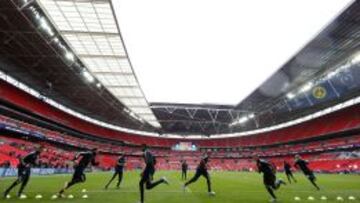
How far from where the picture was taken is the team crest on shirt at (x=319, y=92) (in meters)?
46.3

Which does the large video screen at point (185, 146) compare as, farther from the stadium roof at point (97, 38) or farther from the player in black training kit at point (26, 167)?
the player in black training kit at point (26, 167)

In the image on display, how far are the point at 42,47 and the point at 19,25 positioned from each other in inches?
200

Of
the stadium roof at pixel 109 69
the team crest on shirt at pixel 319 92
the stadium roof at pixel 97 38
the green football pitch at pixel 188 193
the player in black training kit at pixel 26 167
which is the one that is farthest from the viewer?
the team crest on shirt at pixel 319 92

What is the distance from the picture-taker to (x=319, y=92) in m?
47.9

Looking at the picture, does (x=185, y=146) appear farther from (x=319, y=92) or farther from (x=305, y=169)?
(x=305, y=169)

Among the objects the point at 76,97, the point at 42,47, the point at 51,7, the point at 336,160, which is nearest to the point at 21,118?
the point at 76,97

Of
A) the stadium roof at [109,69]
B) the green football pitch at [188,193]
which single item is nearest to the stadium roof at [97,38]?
the stadium roof at [109,69]

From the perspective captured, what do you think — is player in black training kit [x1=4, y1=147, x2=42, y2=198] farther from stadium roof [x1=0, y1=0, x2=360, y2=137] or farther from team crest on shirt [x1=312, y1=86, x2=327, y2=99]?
team crest on shirt [x1=312, y1=86, x2=327, y2=99]

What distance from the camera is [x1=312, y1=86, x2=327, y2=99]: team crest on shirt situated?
46.3 meters

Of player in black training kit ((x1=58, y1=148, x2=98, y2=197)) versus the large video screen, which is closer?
player in black training kit ((x1=58, y1=148, x2=98, y2=197))

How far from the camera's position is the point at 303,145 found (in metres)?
65.9

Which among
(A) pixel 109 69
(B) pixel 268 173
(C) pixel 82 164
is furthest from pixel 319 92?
(C) pixel 82 164

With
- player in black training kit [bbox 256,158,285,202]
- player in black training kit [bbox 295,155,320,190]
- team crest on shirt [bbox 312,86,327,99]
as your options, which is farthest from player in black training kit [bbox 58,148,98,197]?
team crest on shirt [bbox 312,86,327,99]

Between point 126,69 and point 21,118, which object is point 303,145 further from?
point 21,118
